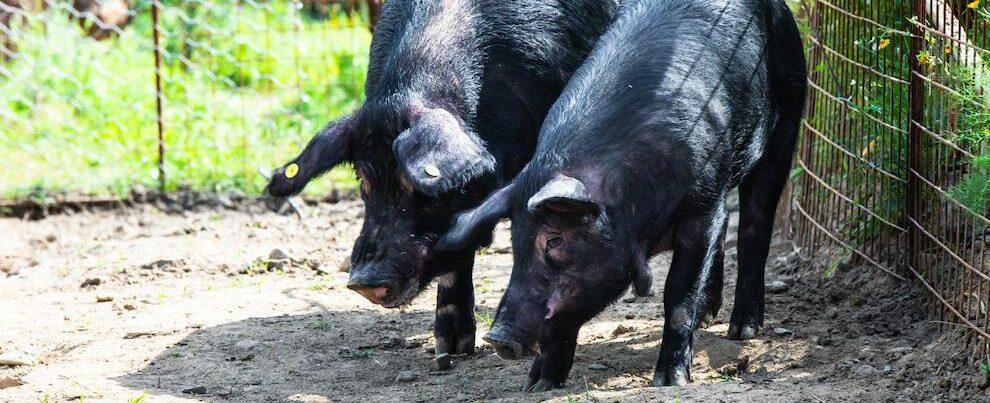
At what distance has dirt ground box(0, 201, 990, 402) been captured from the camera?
493cm

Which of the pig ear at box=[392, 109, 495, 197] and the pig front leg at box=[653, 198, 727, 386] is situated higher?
the pig ear at box=[392, 109, 495, 197]

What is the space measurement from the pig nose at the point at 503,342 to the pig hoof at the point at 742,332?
60.3 inches

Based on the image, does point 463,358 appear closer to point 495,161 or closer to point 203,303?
point 495,161

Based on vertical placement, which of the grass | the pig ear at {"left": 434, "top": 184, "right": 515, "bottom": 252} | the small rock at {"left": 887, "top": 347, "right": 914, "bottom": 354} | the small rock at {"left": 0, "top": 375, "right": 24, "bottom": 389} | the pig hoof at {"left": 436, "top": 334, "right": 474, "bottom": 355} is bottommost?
the small rock at {"left": 0, "top": 375, "right": 24, "bottom": 389}

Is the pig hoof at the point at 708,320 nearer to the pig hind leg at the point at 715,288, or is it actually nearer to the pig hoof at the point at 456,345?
the pig hind leg at the point at 715,288

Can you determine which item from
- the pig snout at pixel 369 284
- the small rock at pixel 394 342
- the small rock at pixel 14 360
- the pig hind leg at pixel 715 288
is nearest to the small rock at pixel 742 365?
the pig hind leg at pixel 715 288

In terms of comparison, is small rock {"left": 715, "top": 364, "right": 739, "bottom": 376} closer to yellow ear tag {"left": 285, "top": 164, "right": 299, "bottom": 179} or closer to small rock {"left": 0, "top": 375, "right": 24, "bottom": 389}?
yellow ear tag {"left": 285, "top": 164, "right": 299, "bottom": 179}

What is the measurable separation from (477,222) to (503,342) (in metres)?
0.47

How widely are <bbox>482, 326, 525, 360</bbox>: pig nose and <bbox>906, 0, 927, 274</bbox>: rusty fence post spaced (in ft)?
6.55

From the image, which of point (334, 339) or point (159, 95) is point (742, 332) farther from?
point (159, 95)

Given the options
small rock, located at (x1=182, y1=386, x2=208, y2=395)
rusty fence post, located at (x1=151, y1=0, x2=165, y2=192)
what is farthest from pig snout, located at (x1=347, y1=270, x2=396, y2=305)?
rusty fence post, located at (x1=151, y1=0, x2=165, y2=192)

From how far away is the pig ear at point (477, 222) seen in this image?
4656 mm

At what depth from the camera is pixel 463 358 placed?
19.0 feet

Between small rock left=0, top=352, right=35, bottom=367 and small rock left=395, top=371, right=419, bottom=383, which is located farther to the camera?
small rock left=0, top=352, right=35, bottom=367
